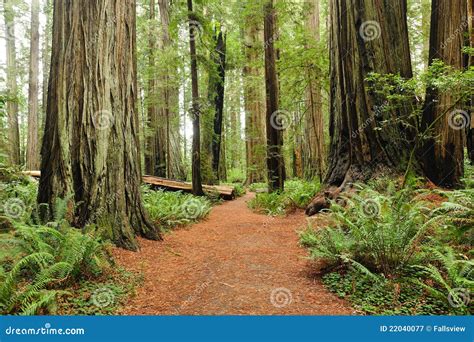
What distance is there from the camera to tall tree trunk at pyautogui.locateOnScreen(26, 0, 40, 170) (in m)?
15.7

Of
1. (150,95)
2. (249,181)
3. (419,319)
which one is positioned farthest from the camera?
(249,181)

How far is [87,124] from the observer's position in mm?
4922

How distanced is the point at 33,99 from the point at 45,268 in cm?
1623

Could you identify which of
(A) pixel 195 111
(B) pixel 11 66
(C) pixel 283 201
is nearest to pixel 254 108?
(A) pixel 195 111

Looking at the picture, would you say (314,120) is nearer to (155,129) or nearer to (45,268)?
(155,129)

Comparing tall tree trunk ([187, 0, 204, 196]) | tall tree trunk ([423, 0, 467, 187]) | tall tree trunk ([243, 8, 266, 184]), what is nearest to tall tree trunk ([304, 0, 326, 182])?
tall tree trunk ([243, 8, 266, 184])

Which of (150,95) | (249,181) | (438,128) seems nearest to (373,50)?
(438,128)

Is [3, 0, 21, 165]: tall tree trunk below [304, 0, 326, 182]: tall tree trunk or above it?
above

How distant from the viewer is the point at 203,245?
604cm

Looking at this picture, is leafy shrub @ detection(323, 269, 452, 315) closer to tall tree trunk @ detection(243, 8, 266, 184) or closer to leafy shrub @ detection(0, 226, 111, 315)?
leafy shrub @ detection(0, 226, 111, 315)

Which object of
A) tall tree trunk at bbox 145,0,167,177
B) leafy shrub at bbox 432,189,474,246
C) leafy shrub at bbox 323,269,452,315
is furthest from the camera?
tall tree trunk at bbox 145,0,167,177

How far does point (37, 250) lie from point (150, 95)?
1223 centimetres

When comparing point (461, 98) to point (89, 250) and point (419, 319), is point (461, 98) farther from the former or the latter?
point (89, 250)

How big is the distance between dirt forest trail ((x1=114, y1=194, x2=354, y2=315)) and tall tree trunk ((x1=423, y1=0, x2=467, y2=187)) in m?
3.32
